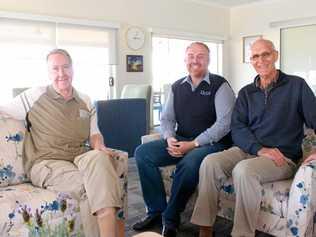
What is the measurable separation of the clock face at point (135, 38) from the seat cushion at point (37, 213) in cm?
395

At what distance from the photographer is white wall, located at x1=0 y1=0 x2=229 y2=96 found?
4.71 m

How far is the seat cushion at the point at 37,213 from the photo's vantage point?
174 centimetres

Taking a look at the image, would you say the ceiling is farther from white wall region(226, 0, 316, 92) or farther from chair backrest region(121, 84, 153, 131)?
chair backrest region(121, 84, 153, 131)

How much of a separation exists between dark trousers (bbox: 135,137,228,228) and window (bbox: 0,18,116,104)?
2462mm

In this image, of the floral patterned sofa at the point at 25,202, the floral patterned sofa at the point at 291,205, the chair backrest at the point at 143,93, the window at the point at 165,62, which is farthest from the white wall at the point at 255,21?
the floral patterned sofa at the point at 25,202

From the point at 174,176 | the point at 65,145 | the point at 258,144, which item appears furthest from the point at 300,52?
the point at 65,145

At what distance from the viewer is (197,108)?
8.27 feet

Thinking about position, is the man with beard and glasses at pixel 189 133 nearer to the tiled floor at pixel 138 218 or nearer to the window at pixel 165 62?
the tiled floor at pixel 138 218

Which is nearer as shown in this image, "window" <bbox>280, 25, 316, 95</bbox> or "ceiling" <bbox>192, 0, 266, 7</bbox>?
"window" <bbox>280, 25, 316, 95</bbox>

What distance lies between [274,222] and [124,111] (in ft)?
7.14

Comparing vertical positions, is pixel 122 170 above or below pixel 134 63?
below

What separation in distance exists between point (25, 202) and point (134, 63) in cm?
410

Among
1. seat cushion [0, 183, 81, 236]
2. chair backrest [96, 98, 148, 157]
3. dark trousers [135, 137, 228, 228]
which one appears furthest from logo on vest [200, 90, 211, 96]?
chair backrest [96, 98, 148, 157]

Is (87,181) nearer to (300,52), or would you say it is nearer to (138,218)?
(138,218)
